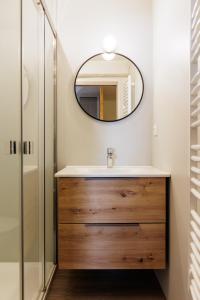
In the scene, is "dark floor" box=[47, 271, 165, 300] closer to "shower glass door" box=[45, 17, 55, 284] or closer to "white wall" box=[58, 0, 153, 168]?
"shower glass door" box=[45, 17, 55, 284]

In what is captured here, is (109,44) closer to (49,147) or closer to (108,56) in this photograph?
(108,56)

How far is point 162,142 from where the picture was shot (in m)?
2.03

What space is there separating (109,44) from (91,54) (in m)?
0.18

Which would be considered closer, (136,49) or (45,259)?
(45,259)

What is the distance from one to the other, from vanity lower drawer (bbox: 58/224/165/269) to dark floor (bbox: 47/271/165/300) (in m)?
0.29

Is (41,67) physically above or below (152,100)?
above

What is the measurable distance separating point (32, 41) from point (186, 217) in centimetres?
146

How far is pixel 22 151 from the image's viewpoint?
1545mm

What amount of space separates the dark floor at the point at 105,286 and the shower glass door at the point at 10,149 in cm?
51

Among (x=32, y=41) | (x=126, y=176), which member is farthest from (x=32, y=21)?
(x=126, y=176)

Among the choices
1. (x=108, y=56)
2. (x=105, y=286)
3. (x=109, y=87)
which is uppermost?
(x=108, y=56)

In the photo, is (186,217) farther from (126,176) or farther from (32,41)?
(32,41)

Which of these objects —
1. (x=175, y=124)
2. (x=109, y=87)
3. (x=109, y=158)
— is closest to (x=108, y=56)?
(x=109, y=87)

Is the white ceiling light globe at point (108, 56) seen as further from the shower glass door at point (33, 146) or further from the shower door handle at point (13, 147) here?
the shower door handle at point (13, 147)
